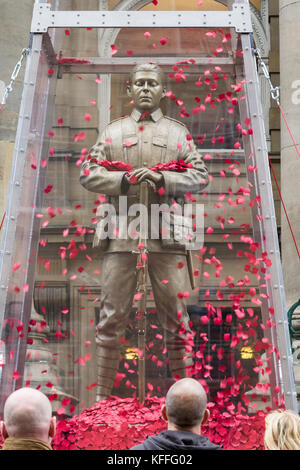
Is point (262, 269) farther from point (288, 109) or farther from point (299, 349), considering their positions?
point (288, 109)

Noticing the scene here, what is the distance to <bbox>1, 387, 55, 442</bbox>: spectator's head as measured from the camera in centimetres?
405

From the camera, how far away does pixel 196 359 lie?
7.34 metres

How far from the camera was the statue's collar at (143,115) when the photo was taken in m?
7.81

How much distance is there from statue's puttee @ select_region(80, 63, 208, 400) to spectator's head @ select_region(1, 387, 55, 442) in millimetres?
3273

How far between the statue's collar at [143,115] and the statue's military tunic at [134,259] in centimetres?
18

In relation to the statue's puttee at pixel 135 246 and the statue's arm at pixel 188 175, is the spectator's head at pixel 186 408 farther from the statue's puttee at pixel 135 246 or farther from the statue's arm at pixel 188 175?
the statue's arm at pixel 188 175

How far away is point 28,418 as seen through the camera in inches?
159

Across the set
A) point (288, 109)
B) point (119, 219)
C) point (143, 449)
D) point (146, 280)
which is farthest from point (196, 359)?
point (288, 109)

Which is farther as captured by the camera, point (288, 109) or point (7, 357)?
point (288, 109)

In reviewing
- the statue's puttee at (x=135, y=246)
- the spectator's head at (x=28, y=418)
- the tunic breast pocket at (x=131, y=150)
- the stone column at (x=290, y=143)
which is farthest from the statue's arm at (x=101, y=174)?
the stone column at (x=290, y=143)

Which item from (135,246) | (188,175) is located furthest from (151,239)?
(188,175)

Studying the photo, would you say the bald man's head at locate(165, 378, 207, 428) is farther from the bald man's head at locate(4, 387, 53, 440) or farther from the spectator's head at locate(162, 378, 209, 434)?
the bald man's head at locate(4, 387, 53, 440)

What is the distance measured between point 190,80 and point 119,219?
1.37 meters

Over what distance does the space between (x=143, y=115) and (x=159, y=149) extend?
350 millimetres
